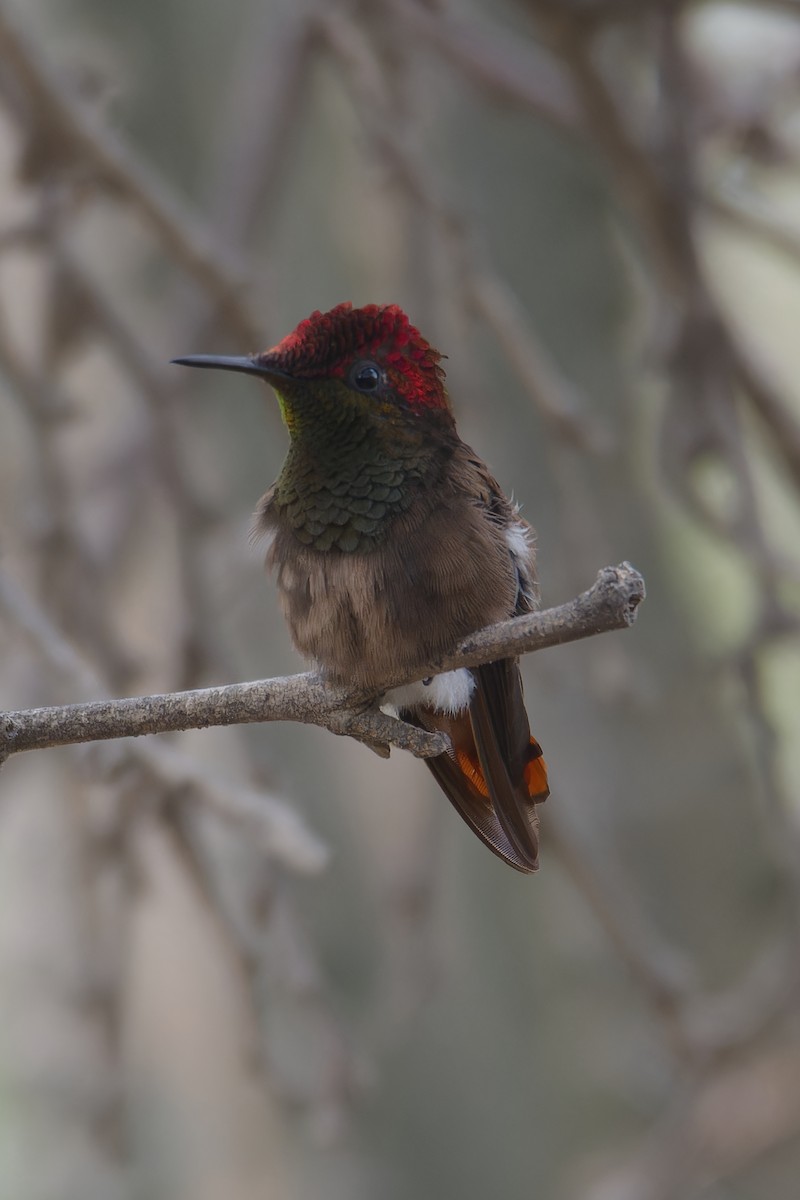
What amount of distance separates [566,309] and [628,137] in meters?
1.16

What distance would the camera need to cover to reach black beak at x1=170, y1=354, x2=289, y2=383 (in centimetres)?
140

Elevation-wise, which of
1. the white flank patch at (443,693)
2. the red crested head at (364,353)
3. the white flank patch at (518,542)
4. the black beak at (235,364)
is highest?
the red crested head at (364,353)

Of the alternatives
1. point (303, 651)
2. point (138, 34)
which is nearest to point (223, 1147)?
point (303, 651)

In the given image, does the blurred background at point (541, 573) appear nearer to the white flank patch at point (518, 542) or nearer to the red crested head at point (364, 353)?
the white flank patch at point (518, 542)

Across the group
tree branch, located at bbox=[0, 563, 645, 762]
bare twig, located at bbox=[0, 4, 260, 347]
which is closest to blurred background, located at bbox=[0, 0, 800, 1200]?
bare twig, located at bbox=[0, 4, 260, 347]

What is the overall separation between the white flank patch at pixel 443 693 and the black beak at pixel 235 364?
462mm

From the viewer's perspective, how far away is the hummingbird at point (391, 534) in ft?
5.20

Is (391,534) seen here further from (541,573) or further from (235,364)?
(541,573)

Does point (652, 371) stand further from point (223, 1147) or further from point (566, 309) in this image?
point (223, 1147)

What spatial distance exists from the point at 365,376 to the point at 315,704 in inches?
15.5

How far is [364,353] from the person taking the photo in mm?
1590

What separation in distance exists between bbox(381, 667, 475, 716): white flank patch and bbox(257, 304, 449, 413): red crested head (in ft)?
1.19

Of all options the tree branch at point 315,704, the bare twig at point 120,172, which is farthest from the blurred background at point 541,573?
the tree branch at point 315,704

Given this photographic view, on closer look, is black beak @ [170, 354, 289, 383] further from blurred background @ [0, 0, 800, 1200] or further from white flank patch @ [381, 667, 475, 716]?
blurred background @ [0, 0, 800, 1200]
